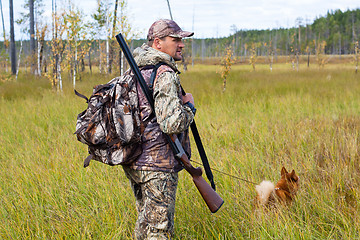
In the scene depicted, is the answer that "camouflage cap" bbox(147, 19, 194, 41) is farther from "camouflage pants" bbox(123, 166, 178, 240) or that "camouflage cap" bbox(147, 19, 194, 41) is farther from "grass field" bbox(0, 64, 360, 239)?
"grass field" bbox(0, 64, 360, 239)

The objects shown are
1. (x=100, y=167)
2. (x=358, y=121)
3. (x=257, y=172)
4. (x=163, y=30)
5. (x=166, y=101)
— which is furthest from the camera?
(x=358, y=121)

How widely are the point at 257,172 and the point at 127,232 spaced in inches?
69.2

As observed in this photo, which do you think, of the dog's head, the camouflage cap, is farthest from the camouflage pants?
the dog's head

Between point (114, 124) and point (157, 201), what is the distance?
61 cm

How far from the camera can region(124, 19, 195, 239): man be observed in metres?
2.05

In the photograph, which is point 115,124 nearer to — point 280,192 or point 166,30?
point 166,30

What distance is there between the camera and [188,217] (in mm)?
2936

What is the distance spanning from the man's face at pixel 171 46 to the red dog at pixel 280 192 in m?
1.59

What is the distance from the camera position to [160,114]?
197cm

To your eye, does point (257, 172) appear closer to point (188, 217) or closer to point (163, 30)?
point (188, 217)

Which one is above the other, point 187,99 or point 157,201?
point 187,99

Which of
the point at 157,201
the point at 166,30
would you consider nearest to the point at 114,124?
the point at 157,201

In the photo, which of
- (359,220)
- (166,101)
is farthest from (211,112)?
(166,101)

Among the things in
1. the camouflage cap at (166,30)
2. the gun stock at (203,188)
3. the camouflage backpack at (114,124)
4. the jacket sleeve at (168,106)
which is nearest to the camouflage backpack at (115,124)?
the camouflage backpack at (114,124)
